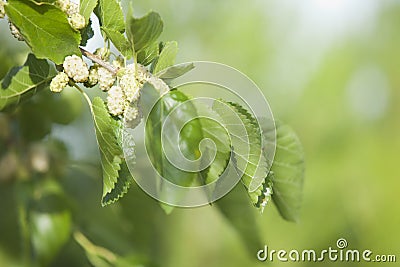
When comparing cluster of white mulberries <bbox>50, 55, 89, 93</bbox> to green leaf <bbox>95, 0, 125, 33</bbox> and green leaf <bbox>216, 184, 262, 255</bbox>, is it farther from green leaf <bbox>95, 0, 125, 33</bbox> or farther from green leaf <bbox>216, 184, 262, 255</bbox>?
green leaf <bbox>216, 184, 262, 255</bbox>

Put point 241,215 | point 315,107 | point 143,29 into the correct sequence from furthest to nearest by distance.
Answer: point 315,107
point 241,215
point 143,29

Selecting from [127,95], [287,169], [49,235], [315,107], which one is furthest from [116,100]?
[315,107]

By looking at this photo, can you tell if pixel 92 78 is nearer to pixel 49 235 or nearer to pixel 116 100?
pixel 116 100

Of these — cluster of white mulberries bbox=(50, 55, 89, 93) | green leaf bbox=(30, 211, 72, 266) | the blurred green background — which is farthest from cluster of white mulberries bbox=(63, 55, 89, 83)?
the blurred green background

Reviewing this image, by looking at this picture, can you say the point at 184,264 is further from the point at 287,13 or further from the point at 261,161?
the point at 261,161

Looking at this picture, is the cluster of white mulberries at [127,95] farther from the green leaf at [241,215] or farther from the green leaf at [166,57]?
the green leaf at [241,215]

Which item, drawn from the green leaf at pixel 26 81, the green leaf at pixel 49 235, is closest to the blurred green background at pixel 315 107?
the green leaf at pixel 49 235

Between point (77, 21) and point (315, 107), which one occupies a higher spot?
point (77, 21)
